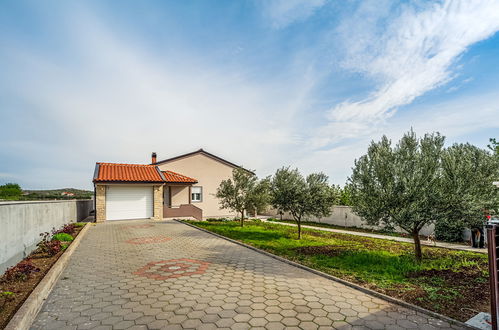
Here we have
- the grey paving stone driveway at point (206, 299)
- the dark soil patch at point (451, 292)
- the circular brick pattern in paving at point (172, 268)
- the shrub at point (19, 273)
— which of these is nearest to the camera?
the grey paving stone driveway at point (206, 299)

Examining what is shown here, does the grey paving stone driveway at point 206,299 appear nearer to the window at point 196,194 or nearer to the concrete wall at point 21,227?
the concrete wall at point 21,227

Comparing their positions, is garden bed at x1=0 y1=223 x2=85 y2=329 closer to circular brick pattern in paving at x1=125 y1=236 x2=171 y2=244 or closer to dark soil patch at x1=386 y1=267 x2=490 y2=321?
circular brick pattern in paving at x1=125 y1=236 x2=171 y2=244

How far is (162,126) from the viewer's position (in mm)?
17219

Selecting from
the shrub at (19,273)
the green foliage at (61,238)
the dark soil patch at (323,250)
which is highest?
the shrub at (19,273)

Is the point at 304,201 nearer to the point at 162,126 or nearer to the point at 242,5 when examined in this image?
the point at 242,5

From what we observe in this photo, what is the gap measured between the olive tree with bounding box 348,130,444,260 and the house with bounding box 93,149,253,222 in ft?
44.5

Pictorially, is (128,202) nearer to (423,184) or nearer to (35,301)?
(35,301)

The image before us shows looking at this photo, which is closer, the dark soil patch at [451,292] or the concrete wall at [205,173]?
Result: the dark soil patch at [451,292]

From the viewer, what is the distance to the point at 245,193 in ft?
55.2

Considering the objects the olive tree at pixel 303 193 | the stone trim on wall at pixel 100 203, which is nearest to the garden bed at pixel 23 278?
the olive tree at pixel 303 193

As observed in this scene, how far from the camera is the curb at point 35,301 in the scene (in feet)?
11.6

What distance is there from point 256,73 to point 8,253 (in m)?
11.4

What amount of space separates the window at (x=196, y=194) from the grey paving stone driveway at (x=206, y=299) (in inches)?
652

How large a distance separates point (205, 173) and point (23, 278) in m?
20.3
